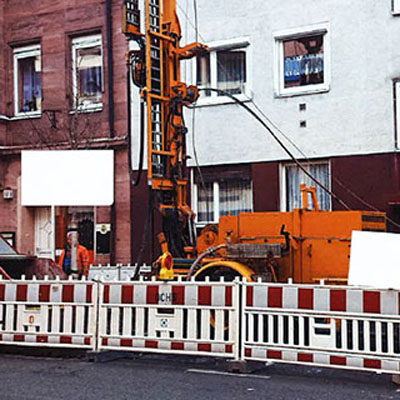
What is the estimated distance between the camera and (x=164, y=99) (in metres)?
13.9

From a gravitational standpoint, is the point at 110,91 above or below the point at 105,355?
above

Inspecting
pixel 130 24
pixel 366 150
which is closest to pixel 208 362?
pixel 130 24

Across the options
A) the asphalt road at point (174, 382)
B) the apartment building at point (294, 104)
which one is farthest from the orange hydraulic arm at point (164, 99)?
the apartment building at point (294, 104)

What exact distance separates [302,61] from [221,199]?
3.69m

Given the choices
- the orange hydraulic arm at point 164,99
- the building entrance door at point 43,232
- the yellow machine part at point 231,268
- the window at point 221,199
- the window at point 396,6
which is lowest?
the yellow machine part at point 231,268

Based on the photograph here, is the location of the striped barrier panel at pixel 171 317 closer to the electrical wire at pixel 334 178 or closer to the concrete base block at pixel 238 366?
the concrete base block at pixel 238 366

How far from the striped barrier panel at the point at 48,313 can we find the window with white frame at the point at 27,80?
1179 cm

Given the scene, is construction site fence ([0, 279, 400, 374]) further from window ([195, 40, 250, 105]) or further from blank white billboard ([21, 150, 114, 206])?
window ([195, 40, 250, 105])

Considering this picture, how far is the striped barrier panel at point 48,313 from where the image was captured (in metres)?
10.9

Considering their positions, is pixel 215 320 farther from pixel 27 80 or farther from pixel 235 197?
pixel 27 80

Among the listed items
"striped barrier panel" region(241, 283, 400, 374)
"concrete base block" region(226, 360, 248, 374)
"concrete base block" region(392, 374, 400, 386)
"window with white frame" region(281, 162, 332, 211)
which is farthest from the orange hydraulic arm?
"concrete base block" region(392, 374, 400, 386)

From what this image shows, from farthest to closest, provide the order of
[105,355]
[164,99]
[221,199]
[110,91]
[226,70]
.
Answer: [110,91] → [226,70] → [221,199] → [164,99] → [105,355]

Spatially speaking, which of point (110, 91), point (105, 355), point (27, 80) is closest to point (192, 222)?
point (105, 355)

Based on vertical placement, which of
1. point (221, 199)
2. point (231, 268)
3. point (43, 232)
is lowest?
point (231, 268)
